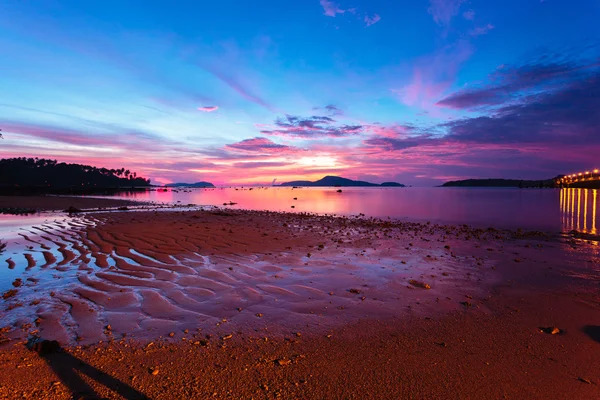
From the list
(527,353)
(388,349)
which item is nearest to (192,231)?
(388,349)

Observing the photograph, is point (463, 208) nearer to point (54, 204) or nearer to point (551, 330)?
point (551, 330)

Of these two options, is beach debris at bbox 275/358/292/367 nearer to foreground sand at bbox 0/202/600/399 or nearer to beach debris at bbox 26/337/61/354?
foreground sand at bbox 0/202/600/399

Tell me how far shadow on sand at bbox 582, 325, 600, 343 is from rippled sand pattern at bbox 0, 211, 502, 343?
7.44 feet

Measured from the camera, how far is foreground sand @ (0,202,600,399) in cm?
404

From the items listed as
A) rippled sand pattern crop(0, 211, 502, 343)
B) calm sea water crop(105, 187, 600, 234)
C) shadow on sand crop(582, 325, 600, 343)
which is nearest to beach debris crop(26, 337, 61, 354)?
rippled sand pattern crop(0, 211, 502, 343)

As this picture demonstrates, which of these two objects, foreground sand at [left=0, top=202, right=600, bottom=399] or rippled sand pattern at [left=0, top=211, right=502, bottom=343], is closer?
foreground sand at [left=0, top=202, right=600, bottom=399]

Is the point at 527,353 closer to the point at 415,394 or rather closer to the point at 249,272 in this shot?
the point at 415,394

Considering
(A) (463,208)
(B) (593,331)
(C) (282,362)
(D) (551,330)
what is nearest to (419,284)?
(D) (551,330)

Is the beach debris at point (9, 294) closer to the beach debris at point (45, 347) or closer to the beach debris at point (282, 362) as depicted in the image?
the beach debris at point (45, 347)

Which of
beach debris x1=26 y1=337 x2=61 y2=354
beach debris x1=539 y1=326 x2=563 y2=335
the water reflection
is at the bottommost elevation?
beach debris x1=539 y1=326 x2=563 y2=335

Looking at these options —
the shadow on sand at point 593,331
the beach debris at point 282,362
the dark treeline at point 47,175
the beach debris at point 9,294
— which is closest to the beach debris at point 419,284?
the shadow on sand at point 593,331

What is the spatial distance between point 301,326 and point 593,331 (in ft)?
19.2

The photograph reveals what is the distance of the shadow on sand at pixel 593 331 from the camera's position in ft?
18.2

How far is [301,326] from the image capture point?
5875 millimetres
